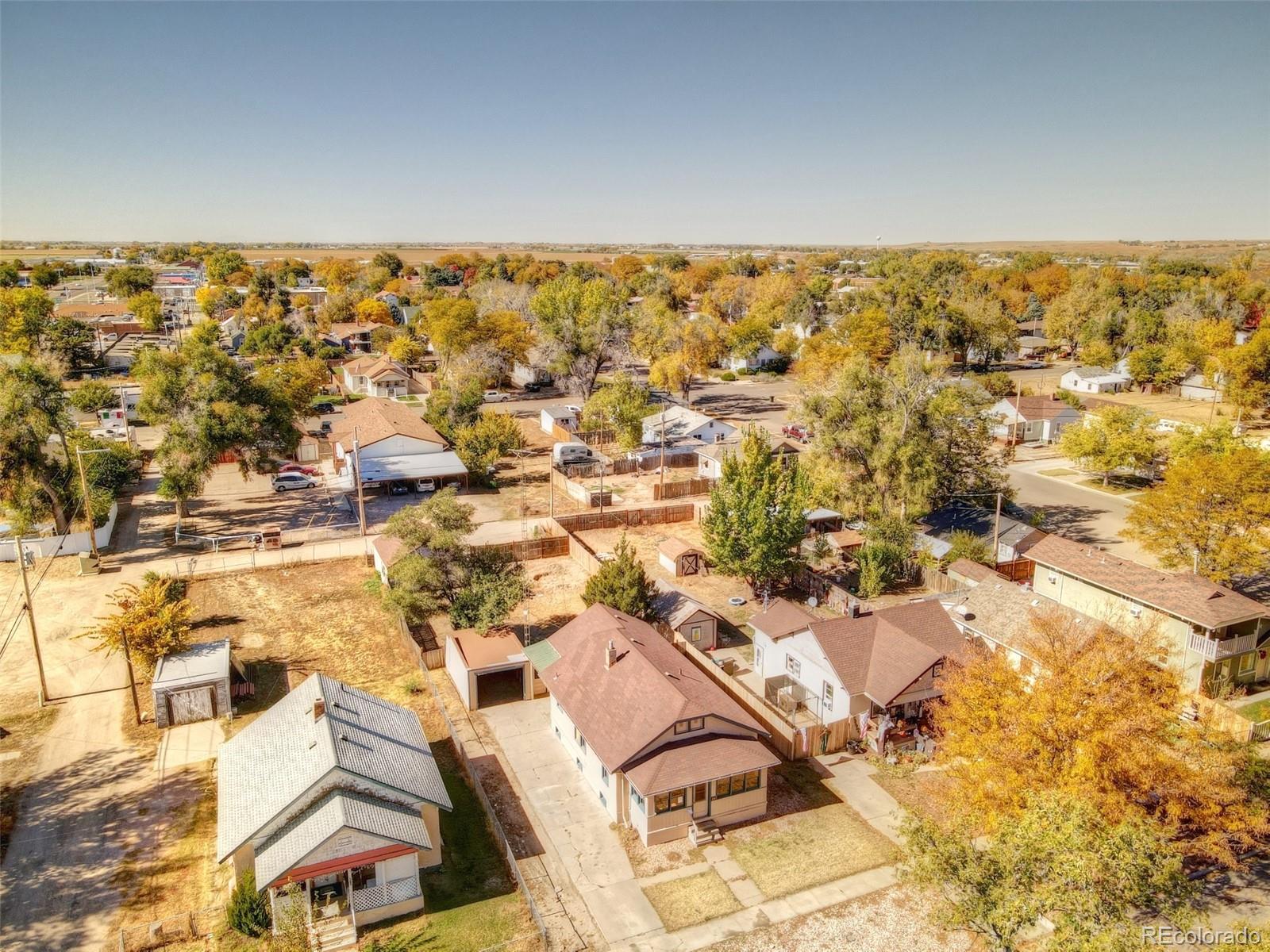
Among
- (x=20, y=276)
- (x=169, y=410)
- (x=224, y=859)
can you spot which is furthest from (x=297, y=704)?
(x=20, y=276)

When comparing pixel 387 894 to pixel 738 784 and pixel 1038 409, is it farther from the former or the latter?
pixel 1038 409

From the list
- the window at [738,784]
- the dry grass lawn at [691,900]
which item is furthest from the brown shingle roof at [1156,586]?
the dry grass lawn at [691,900]

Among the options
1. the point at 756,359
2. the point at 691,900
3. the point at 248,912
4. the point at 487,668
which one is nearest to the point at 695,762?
the point at 691,900

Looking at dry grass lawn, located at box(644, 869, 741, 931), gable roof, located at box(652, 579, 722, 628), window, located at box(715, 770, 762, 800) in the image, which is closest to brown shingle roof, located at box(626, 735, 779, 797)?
window, located at box(715, 770, 762, 800)

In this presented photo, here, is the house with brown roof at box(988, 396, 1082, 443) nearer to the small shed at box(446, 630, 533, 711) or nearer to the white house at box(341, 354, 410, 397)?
the small shed at box(446, 630, 533, 711)

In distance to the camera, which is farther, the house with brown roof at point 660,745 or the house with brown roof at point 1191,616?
the house with brown roof at point 1191,616

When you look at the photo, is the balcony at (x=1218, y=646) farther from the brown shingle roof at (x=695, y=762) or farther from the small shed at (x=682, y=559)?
the small shed at (x=682, y=559)

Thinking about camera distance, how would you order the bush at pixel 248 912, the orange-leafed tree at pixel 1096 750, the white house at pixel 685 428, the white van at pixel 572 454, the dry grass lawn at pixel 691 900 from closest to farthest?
the bush at pixel 248 912 < the orange-leafed tree at pixel 1096 750 < the dry grass lawn at pixel 691 900 < the white van at pixel 572 454 < the white house at pixel 685 428
